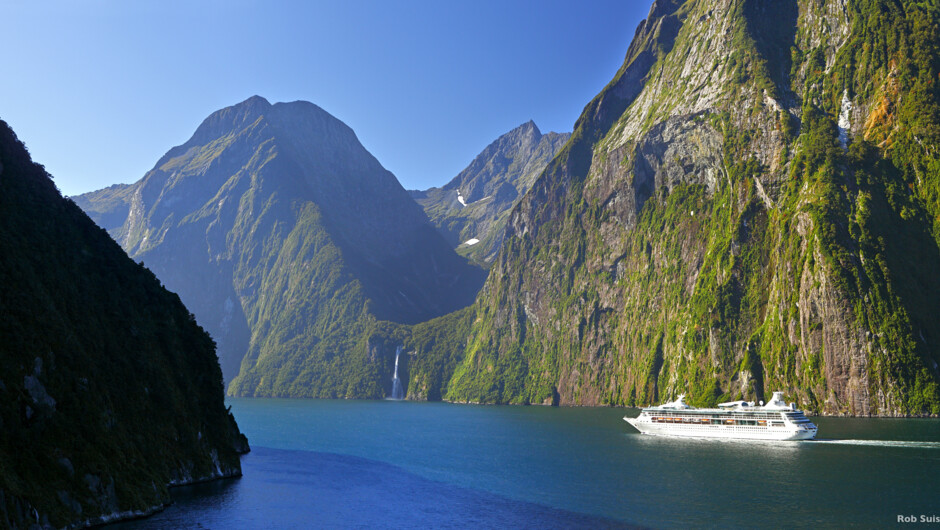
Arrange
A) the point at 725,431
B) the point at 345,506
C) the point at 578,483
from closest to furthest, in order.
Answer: the point at 345,506 → the point at 578,483 → the point at 725,431

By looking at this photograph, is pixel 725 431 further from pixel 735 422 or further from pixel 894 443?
pixel 894 443

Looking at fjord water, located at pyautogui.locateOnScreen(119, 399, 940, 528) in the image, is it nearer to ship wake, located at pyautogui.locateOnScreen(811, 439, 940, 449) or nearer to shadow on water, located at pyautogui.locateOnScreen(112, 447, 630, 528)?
shadow on water, located at pyautogui.locateOnScreen(112, 447, 630, 528)

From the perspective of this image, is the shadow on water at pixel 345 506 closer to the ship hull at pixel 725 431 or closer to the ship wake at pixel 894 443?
the ship wake at pixel 894 443

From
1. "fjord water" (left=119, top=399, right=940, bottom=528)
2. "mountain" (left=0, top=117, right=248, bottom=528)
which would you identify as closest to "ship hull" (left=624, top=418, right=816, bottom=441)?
"fjord water" (left=119, top=399, right=940, bottom=528)

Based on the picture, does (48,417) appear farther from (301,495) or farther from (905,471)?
(905,471)

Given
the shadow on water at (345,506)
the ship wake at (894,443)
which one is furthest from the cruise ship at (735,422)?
the shadow on water at (345,506)

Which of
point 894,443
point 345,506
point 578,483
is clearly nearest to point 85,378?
point 345,506
